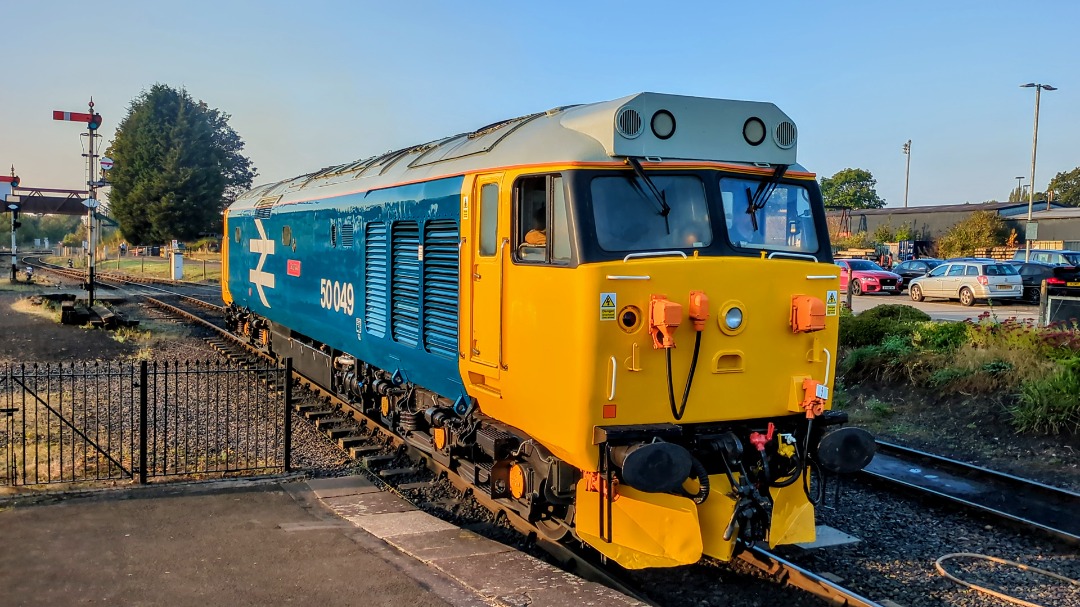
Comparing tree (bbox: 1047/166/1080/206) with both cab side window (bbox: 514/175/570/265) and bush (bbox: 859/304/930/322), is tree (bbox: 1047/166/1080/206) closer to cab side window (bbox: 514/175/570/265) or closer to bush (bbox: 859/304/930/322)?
bush (bbox: 859/304/930/322)

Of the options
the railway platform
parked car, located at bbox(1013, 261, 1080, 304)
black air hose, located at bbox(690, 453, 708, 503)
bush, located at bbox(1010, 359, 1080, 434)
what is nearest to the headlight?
black air hose, located at bbox(690, 453, 708, 503)

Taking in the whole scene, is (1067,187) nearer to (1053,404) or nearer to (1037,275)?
(1037,275)

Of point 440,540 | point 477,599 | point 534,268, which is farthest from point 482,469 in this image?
point 534,268

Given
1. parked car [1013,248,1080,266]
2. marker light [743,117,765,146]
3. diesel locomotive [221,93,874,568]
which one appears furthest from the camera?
parked car [1013,248,1080,266]

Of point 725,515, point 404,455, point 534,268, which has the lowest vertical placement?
point 404,455

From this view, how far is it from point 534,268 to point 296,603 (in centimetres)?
280

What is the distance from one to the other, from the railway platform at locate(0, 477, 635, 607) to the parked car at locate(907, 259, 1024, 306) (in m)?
24.4

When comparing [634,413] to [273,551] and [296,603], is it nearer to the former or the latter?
[296,603]

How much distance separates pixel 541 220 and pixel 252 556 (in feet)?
11.1

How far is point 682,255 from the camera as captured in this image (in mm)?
5812

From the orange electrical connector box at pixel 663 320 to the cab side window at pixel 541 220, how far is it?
2.23 feet

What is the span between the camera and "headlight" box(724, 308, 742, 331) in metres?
5.91

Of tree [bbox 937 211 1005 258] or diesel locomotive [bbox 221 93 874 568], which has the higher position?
tree [bbox 937 211 1005 258]

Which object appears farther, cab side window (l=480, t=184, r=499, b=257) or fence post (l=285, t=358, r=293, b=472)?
fence post (l=285, t=358, r=293, b=472)
